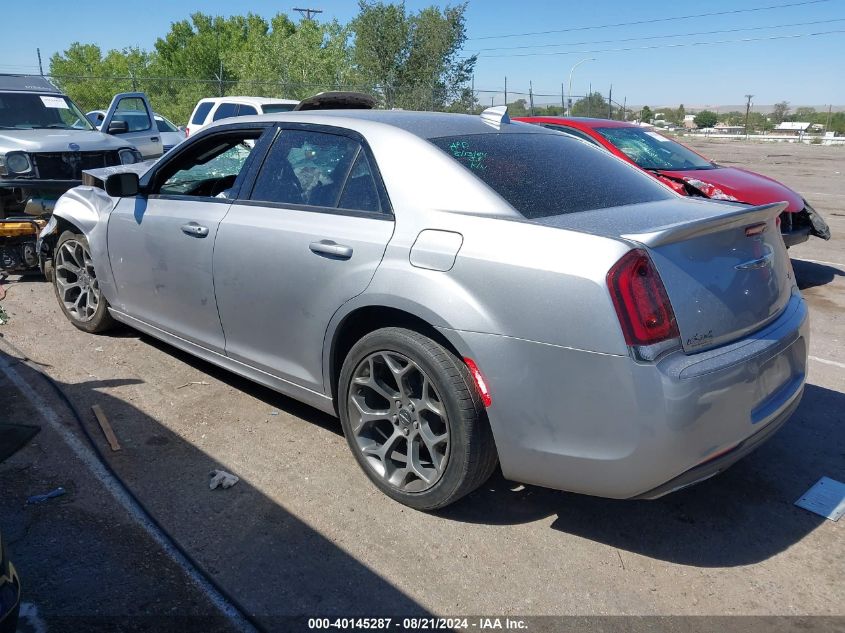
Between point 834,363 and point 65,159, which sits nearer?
point 834,363

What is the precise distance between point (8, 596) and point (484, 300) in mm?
1841

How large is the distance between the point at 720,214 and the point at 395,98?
90.2 feet

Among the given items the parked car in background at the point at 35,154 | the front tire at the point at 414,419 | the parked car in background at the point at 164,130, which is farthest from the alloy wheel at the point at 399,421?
the parked car in background at the point at 164,130

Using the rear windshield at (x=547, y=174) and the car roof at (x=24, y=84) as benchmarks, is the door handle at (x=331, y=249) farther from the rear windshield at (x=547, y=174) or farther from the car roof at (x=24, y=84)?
the car roof at (x=24, y=84)

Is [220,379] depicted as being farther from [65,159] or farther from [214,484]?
[65,159]

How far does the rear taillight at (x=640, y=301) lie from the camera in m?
2.51

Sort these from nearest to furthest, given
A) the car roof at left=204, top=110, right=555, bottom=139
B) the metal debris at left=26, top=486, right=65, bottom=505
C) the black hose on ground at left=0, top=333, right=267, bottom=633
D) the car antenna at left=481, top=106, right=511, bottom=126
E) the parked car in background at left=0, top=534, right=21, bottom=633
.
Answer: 1. the parked car in background at left=0, top=534, right=21, bottom=633
2. the black hose on ground at left=0, top=333, right=267, bottom=633
3. the metal debris at left=26, top=486, right=65, bottom=505
4. the car roof at left=204, top=110, right=555, bottom=139
5. the car antenna at left=481, top=106, right=511, bottom=126

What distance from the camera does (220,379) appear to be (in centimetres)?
473

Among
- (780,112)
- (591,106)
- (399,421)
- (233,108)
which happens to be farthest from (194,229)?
(780,112)

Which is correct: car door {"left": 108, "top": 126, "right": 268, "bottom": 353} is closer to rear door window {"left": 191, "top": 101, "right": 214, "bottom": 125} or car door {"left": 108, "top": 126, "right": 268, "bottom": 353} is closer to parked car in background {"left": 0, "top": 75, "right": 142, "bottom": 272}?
parked car in background {"left": 0, "top": 75, "right": 142, "bottom": 272}

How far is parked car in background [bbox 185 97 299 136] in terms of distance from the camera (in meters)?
12.8


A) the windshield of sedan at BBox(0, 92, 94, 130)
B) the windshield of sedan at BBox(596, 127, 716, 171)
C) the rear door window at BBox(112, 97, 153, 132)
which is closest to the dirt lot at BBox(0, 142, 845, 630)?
the windshield of sedan at BBox(596, 127, 716, 171)

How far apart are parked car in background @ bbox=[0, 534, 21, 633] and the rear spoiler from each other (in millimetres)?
2316

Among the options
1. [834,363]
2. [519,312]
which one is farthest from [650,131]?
[519,312]
